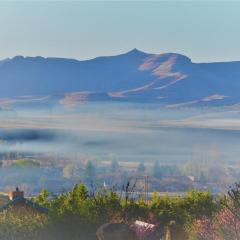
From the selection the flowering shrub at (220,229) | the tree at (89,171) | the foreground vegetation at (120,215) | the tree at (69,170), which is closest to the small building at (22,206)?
the foreground vegetation at (120,215)

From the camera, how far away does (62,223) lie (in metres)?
10.0

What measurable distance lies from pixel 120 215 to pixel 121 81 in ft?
60.0

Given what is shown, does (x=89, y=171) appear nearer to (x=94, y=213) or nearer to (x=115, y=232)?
(x=94, y=213)

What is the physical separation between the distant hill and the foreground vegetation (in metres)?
12.5

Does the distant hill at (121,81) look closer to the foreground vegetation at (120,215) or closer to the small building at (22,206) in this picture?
the foreground vegetation at (120,215)

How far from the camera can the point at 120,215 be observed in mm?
11219

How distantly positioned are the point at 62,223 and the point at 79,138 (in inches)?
850

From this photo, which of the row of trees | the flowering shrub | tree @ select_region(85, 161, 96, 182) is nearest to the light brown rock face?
the row of trees

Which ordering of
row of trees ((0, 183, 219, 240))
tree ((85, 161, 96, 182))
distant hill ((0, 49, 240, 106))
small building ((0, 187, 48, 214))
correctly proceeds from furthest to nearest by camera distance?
distant hill ((0, 49, 240, 106)), tree ((85, 161, 96, 182)), small building ((0, 187, 48, 214)), row of trees ((0, 183, 219, 240))

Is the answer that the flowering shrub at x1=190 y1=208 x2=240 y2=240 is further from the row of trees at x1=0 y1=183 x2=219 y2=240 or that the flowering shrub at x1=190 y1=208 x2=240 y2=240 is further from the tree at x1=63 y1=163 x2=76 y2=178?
the tree at x1=63 y1=163 x2=76 y2=178

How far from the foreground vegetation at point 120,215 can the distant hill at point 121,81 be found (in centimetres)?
1245

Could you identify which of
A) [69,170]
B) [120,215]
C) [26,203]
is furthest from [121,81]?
[26,203]

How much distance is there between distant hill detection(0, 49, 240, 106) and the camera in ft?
84.0

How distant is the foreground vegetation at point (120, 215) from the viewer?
9.26m
